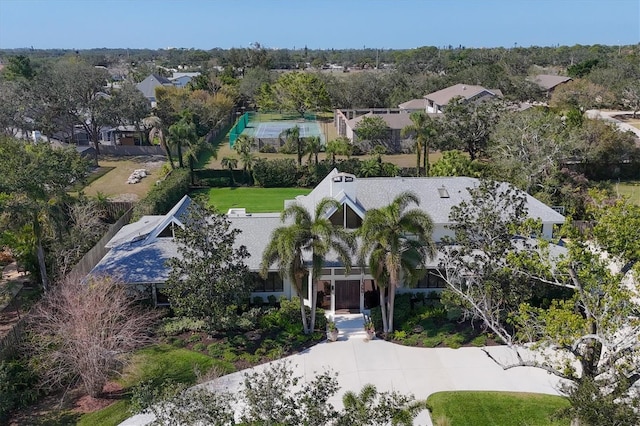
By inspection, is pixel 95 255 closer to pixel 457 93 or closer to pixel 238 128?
pixel 238 128

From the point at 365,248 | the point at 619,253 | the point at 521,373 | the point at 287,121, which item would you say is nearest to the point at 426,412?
the point at 521,373

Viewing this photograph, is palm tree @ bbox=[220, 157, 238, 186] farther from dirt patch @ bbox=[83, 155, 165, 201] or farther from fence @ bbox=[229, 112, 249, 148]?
fence @ bbox=[229, 112, 249, 148]

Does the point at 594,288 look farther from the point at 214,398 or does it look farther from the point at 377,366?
the point at 214,398

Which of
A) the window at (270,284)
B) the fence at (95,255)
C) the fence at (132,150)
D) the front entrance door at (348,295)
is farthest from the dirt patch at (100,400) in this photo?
the fence at (132,150)

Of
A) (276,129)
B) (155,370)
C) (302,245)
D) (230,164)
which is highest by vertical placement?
(276,129)

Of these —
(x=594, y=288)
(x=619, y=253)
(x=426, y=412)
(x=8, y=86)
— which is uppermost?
(x=8, y=86)

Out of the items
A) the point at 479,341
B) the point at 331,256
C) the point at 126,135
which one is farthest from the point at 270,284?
the point at 126,135
